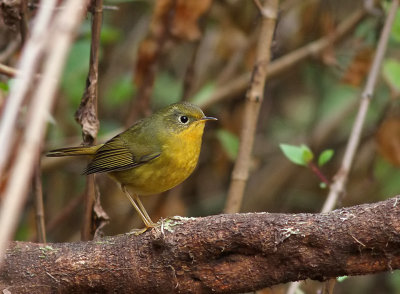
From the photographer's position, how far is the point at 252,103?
3170mm

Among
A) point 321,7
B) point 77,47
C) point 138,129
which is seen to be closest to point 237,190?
point 138,129

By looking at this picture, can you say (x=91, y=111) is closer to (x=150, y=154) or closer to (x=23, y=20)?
(x=23, y=20)

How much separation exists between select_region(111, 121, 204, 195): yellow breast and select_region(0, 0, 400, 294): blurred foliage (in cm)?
100

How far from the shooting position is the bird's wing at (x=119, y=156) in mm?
3354

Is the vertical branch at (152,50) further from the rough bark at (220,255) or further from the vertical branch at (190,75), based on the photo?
the rough bark at (220,255)

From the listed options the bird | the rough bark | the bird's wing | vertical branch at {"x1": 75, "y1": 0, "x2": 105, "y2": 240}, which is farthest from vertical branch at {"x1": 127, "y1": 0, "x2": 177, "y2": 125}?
the rough bark

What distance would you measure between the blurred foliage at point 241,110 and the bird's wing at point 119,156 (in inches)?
34.4

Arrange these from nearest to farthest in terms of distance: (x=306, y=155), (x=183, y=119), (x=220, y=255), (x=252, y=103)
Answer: (x=220, y=255) → (x=306, y=155) → (x=252, y=103) → (x=183, y=119)

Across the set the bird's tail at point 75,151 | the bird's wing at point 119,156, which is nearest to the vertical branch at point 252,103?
the bird's wing at point 119,156

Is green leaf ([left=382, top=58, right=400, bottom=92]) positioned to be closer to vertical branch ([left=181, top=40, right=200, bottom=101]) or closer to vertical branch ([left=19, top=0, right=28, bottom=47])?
vertical branch ([left=181, top=40, right=200, bottom=101])

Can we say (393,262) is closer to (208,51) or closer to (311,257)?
(311,257)

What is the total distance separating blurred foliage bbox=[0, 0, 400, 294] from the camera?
478 cm

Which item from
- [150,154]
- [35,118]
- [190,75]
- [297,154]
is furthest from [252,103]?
[35,118]

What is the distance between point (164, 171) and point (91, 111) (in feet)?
2.56
